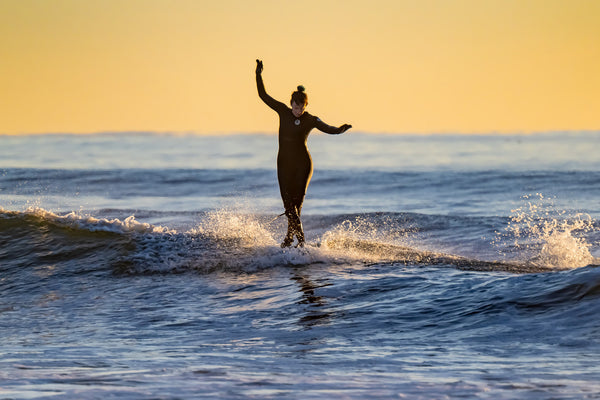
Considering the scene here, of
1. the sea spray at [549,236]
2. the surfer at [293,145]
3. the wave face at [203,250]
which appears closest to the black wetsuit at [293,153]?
the surfer at [293,145]

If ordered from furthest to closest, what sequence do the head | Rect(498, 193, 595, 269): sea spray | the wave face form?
Rect(498, 193, 595, 269): sea spray, the wave face, the head

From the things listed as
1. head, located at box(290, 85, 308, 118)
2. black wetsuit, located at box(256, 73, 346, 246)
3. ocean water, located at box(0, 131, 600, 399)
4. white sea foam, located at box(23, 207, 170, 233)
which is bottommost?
ocean water, located at box(0, 131, 600, 399)

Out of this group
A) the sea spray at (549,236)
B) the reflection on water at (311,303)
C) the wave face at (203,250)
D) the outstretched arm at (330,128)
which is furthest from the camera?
the sea spray at (549,236)

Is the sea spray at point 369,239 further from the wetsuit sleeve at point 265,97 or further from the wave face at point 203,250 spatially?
the wetsuit sleeve at point 265,97

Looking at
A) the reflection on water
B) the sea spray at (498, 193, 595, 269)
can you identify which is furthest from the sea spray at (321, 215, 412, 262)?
the sea spray at (498, 193, 595, 269)

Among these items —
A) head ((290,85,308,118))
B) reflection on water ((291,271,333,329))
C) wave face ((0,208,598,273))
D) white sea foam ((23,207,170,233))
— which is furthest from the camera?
white sea foam ((23,207,170,233))

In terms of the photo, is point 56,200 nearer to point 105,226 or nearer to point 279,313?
point 105,226

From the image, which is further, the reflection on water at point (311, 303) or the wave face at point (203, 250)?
the wave face at point (203, 250)

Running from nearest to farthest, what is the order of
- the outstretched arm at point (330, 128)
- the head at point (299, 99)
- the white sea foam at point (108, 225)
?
the outstretched arm at point (330, 128), the head at point (299, 99), the white sea foam at point (108, 225)

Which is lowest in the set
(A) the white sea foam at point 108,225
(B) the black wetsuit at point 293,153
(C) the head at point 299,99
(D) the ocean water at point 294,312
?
(D) the ocean water at point 294,312

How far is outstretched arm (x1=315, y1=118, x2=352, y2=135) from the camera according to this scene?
9258 millimetres

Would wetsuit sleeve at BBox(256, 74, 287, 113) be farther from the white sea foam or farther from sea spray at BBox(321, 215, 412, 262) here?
the white sea foam

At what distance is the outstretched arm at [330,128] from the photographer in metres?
9.26

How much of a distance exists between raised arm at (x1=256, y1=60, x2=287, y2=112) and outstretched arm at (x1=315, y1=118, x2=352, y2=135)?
20.6 inches
